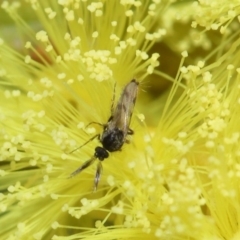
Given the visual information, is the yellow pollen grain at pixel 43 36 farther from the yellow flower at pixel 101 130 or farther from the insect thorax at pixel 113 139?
the insect thorax at pixel 113 139

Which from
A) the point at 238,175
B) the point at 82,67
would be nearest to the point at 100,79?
the point at 82,67

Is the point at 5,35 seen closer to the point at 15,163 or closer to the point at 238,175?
the point at 15,163

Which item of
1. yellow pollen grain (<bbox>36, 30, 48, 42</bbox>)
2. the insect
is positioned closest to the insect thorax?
the insect

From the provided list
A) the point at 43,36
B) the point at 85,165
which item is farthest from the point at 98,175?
the point at 43,36

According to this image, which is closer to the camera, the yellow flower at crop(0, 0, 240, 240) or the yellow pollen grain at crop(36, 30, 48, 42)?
the yellow flower at crop(0, 0, 240, 240)

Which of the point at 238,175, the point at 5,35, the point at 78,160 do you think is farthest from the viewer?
the point at 5,35

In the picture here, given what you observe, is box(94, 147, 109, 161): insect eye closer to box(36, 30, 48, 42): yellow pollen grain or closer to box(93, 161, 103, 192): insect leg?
box(93, 161, 103, 192): insect leg

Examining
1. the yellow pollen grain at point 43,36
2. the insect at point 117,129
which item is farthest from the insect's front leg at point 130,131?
the yellow pollen grain at point 43,36

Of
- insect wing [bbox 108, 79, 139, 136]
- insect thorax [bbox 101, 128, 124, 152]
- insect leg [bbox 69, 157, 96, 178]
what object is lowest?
insect leg [bbox 69, 157, 96, 178]
